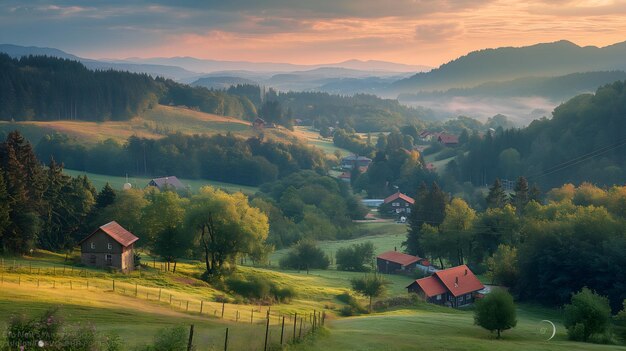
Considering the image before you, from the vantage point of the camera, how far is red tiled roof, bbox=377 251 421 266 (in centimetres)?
7612

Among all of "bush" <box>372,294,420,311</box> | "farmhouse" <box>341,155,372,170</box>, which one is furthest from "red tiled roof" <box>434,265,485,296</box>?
"farmhouse" <box>341,155,372,170</box>

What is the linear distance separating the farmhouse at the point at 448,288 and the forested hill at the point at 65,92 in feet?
386

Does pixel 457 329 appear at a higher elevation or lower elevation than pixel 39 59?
lower

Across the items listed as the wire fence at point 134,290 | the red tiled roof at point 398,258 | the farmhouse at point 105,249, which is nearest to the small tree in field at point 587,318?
the wire fence at point 134,290

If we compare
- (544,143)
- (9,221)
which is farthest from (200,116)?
(9,221)

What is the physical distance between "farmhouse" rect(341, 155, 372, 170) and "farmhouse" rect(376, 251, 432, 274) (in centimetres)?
8177

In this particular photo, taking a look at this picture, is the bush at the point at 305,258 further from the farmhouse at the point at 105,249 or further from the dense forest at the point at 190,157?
the dense forest at the point at 190,157

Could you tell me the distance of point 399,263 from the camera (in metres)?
75.8

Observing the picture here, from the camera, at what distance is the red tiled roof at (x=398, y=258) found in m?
76.1

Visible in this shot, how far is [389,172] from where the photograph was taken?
13838 centimetres

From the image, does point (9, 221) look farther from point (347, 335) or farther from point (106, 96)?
point (106, 96)

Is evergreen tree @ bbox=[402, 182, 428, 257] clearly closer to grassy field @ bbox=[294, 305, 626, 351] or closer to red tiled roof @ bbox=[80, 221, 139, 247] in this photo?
red tiled roof @ bbox=[80, 221, 139, 247]

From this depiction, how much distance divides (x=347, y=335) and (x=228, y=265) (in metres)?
31.0

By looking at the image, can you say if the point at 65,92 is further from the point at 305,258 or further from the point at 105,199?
the point at 305,258
